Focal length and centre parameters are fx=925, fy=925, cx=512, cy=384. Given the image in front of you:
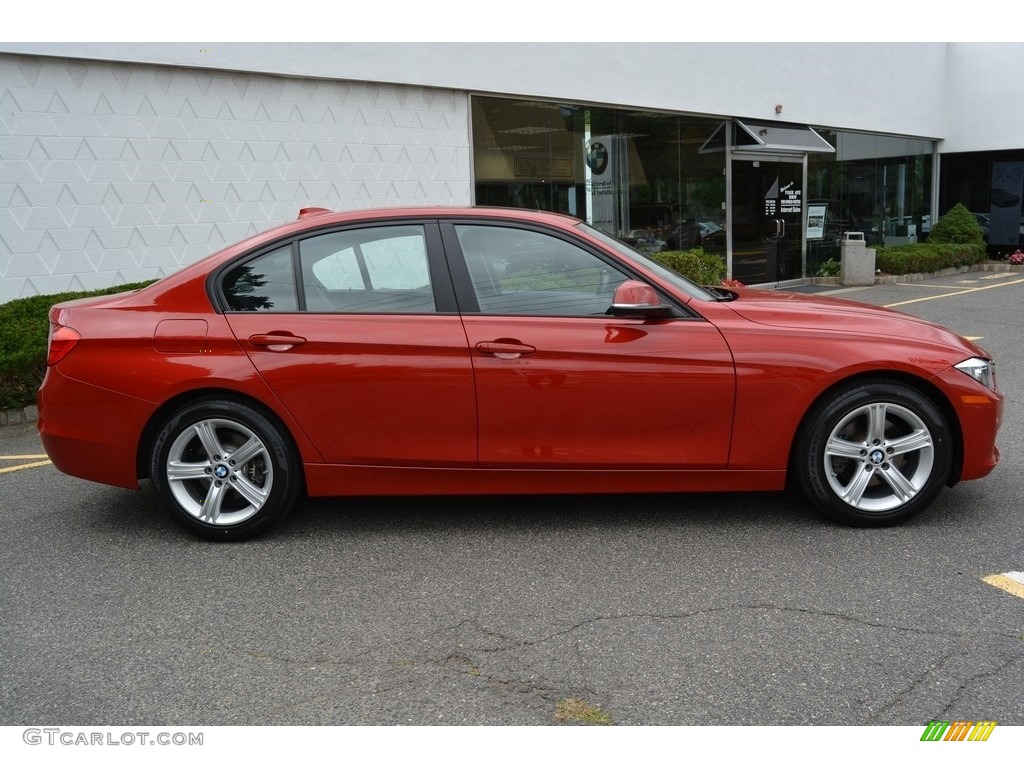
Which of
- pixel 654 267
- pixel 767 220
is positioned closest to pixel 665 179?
pixel 767 220

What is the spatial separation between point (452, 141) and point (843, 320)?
8.17m

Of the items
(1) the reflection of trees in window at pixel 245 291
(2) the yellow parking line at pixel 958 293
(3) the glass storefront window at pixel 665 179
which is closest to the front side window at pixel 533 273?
(1) the reflection of trees in window at pixel 245 291

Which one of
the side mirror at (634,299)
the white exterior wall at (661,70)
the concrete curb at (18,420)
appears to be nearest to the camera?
the side mirror at (634,299)

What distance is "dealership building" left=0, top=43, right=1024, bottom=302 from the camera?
9.00 m

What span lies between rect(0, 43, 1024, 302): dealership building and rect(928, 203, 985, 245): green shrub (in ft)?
3.97

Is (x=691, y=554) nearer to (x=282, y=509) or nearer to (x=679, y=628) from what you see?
(x=679, y=628)

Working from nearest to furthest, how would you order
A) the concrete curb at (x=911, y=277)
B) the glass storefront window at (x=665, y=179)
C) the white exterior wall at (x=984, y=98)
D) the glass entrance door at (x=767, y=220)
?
1. the glass storefront window at (x=665, y=179)
2. the glass entrance door at (x=767, y=220)
3. the concrete curb at (x=911, y=277)
4. the white exterior wall at (x=984, y=98)

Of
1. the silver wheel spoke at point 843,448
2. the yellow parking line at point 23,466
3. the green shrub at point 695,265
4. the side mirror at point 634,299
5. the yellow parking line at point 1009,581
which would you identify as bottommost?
the yellow parking line at point 23,466

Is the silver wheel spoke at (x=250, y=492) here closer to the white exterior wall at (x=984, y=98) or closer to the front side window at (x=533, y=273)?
the front side window at (x=533, y=273)

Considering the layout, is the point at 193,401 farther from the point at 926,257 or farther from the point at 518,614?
the point at 926,257

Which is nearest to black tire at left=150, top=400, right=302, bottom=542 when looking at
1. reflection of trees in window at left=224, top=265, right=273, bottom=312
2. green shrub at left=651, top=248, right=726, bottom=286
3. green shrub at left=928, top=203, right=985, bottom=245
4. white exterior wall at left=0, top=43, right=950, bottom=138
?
reflection of trees in window at left=224, top=265, right=273, bottom=312

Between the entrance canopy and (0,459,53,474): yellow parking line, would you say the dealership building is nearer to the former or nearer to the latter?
the entrance canopy

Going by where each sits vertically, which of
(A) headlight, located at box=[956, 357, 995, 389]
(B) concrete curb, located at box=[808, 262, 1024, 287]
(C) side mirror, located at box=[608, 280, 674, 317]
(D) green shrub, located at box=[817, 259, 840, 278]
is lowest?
(B) concrete curb, located at box=[808, 262, 1024, 287]

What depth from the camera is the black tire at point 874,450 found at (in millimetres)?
4395
